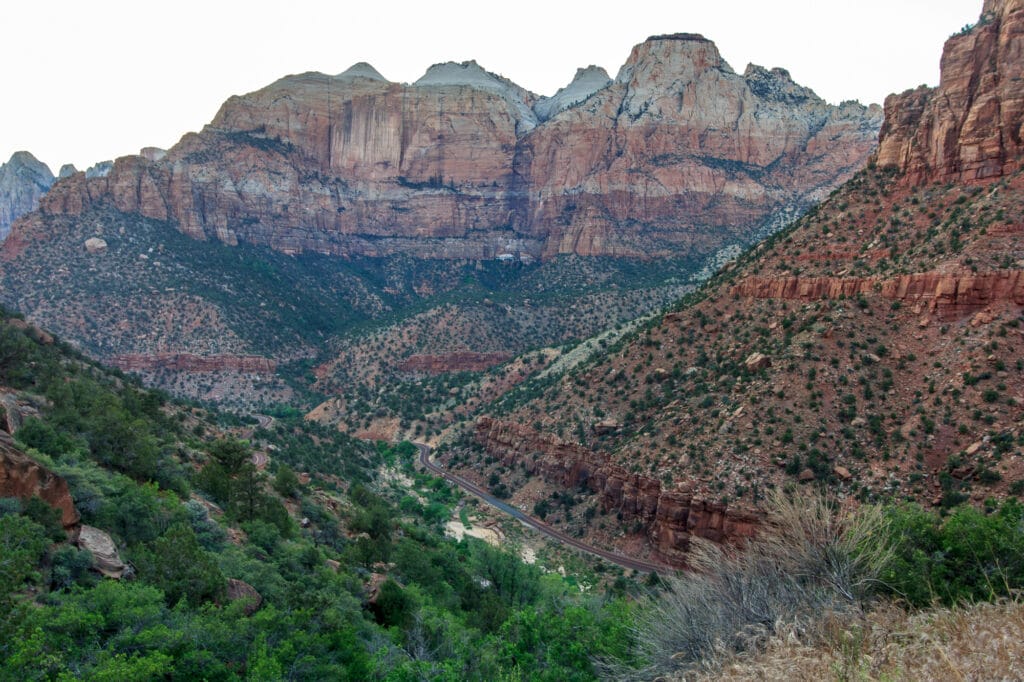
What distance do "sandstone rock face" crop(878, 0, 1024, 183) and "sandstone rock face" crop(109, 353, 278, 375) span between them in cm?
8327

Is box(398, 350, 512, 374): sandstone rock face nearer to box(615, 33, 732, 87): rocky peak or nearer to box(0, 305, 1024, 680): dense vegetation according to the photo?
box(0, 305, 1024, 680): dense vegetation

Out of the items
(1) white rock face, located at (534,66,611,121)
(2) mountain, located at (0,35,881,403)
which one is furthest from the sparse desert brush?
(1) white rock face, located at (534,66,611,121)

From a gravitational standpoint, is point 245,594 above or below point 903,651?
below

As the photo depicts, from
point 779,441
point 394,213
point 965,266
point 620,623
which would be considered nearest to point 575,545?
point 779,441

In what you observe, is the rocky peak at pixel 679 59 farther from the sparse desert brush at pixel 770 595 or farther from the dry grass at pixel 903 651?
the dry grass at pixel 903 651

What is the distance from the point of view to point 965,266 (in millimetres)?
34438

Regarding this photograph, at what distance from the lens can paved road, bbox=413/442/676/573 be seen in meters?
37.7

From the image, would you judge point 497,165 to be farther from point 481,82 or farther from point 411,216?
point 481,82

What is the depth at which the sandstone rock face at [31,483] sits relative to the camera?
13461mm

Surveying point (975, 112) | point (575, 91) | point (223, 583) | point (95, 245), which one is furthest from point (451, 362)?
point (575, 91)

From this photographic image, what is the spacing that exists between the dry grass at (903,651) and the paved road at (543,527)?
65.4 feet

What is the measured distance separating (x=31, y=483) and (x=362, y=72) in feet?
577

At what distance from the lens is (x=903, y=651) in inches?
328

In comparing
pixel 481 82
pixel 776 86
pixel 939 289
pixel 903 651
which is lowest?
pixel 903 651
